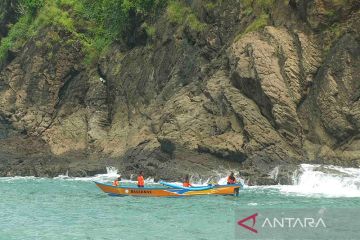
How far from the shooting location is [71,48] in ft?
188

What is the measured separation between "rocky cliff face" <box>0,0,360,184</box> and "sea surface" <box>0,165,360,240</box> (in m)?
2.80

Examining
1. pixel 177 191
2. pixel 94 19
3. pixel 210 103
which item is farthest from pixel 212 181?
pixel 94 19

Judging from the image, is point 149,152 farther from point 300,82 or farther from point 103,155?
point 300,82

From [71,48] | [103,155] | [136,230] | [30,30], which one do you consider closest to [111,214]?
[136,230]

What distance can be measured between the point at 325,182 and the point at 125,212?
13240 millimetres

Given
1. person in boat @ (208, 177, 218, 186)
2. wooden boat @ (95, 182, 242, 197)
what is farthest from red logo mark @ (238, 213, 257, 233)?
person in boat @ (208, 177, 218, 186)

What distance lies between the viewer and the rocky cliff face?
38.1 metres

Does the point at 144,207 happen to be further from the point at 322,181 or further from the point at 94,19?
the point at 94,19

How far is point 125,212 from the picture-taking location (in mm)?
27141

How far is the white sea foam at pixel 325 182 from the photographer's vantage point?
32.4m

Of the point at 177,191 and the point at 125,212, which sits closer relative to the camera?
the point at 125,212

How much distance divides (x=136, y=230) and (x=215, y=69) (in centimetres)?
2385

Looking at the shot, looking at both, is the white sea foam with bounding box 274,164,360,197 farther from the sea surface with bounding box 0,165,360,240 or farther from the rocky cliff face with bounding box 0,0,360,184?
the rocky cliff face with bounding box 0,0,360,184

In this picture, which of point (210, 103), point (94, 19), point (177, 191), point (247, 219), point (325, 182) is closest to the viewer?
point (247, 219)
